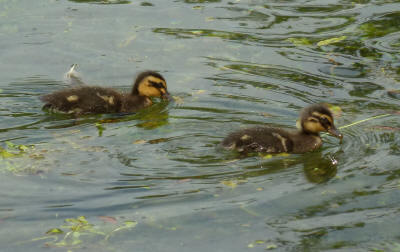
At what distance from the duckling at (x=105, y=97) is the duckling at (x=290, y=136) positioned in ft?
5.22

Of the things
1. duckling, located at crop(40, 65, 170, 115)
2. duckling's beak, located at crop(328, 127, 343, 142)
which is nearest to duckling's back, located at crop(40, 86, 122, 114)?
duckling, located at crop(40, 65, 170, 115)

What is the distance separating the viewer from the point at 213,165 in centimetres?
596

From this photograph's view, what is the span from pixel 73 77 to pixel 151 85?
2.99 feet

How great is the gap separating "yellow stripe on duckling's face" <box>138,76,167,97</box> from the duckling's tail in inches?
24.1

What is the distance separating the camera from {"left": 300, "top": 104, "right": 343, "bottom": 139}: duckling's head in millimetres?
6477

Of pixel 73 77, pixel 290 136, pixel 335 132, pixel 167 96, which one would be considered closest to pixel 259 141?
pixel 290 136

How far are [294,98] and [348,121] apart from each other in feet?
2.38

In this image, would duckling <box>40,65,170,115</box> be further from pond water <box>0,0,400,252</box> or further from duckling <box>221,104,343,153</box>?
duckling <box>221,104,343,153</box>

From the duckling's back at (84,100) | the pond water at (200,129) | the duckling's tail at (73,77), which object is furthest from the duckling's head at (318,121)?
the duckling's tail at (73,77)

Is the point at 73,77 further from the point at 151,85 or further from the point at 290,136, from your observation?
the point at 290,136

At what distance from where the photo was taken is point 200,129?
6801 mm

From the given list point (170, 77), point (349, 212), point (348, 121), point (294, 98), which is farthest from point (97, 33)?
point (349, 212)

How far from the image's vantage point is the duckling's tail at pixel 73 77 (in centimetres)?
792

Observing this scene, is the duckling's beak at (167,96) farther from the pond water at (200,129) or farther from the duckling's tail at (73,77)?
the duckling's tail at (73,77)
